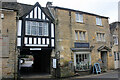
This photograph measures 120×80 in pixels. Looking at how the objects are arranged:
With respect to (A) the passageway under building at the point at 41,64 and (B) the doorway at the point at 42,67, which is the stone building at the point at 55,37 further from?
(A) the passageway under building at the point at 41,64

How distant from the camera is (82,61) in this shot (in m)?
12.3

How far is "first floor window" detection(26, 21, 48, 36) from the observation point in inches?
398

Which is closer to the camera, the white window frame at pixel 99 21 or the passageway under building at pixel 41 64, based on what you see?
the passageway under building at pixel 41 64

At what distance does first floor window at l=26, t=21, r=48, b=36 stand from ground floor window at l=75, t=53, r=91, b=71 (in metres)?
4.49

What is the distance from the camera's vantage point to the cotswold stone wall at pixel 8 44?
29.1 ft

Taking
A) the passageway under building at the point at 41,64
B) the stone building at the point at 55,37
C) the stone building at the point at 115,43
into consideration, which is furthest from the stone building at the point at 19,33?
the stone building at the point at 115,43

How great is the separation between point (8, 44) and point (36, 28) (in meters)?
2.82

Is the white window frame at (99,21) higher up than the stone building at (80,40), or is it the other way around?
the white window frame at (99,21)

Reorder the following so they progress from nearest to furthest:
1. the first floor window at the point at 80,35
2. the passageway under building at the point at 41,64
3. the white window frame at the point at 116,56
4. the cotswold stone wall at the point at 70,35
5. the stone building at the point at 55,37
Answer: the stone building at the point at 55,37 → the cotswold stone wall at the point at 70,35 → the first floor window at the point at 80,35 → the passageway under building at the point at 41,64 → the white window frame at the point at 116,56

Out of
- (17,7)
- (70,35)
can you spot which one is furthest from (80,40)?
(17,7)

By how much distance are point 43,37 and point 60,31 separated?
1899mm

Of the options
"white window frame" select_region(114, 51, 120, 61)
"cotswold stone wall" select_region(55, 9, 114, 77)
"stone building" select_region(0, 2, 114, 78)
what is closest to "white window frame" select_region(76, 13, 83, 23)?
"stone building" select_region(0, 2, 114, 78)

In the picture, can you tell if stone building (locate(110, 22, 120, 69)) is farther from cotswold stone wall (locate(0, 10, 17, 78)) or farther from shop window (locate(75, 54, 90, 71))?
cotswold stone wall (locate(0, 10, 17, 78))

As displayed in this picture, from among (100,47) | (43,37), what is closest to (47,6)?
(43,37)
